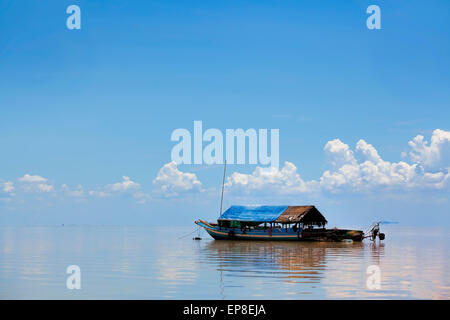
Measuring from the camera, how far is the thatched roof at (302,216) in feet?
173

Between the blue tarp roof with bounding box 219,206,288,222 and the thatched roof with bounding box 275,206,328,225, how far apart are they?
2.34ft

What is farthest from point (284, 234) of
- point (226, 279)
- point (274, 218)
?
point (226, 279)

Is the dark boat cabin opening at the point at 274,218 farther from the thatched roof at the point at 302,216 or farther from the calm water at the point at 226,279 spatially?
the calm water at the point at 226,279

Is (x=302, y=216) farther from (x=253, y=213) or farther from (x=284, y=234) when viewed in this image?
(x=253, y=213)

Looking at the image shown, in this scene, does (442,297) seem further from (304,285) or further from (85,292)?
(85,292)

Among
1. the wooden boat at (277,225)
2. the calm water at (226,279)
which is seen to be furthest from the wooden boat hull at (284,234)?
the calm water at (226,279)

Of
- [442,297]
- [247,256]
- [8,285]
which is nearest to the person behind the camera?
[442,297]

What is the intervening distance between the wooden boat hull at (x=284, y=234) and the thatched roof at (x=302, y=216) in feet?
3.66

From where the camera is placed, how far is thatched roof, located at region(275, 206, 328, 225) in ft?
173

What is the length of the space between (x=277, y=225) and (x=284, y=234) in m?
2.47

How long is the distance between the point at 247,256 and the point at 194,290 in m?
16.7

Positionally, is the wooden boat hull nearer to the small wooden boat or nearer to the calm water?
the small wooden boat
